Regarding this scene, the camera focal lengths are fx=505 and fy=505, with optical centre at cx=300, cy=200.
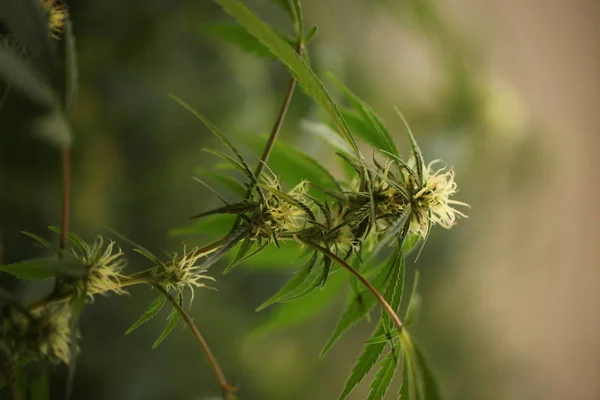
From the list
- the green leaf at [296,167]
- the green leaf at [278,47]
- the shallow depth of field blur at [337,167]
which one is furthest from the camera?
the shallow depth of field blur at [337,167]

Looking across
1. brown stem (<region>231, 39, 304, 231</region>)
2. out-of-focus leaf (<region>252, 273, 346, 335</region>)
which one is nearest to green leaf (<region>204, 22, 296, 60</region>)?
brown stem (<region>231, 39, 304, 231</region>)

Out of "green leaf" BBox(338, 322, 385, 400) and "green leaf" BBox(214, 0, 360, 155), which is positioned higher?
"green leaf" BBox(214, 0, 360, 155)

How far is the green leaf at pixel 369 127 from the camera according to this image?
28 centimetres

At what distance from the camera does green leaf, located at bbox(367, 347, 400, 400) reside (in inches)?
9.6

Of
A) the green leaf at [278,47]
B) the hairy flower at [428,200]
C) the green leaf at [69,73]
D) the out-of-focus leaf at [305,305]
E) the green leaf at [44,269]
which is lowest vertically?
the green leaf at [44,269]

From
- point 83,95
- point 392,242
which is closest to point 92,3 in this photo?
point 83,95

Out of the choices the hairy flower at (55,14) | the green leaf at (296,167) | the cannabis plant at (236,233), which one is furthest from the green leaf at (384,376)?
the hairy flower at (55,14)

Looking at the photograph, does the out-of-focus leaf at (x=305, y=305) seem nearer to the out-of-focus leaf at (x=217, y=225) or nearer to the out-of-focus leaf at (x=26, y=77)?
the out-of-focus leaf at (x=217, y=225)

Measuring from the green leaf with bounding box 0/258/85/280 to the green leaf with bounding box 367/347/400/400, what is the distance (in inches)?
5.7

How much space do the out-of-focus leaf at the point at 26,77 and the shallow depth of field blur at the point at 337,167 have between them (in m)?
0.12

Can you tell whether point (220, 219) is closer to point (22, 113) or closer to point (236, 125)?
point (22, 113)

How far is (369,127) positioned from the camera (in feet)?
0.98

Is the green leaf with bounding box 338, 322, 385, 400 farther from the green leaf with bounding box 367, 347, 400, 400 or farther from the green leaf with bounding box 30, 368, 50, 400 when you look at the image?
the green leaf with bounding box 30, 368, 50, 400

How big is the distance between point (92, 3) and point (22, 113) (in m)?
0.24
